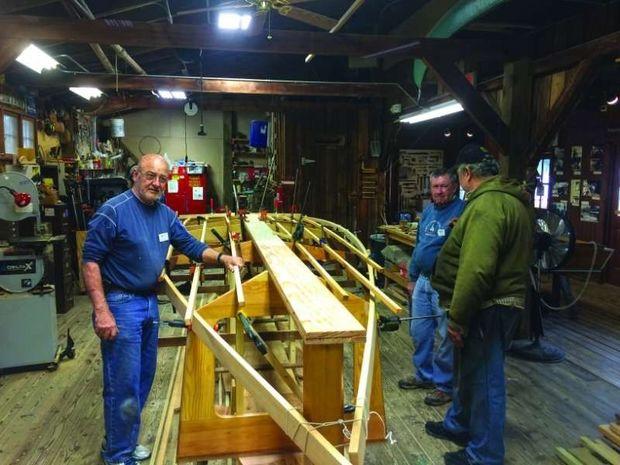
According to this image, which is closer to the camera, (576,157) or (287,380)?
(287,380)

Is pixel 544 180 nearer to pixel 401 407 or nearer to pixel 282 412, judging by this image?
pixel 401 407

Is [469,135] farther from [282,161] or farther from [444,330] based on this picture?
[444,330]

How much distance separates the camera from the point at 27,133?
640cm

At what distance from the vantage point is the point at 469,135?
916 cm

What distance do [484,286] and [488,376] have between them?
0.54 m

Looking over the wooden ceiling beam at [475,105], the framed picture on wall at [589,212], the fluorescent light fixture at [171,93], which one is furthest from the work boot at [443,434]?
the framed picture on wall at [589,212]

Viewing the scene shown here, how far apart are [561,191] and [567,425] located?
19.8 ft

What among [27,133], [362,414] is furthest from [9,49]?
[362,414]

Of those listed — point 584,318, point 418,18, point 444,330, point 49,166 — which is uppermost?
point 418,18

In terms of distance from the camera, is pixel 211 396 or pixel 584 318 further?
pixel 584 318

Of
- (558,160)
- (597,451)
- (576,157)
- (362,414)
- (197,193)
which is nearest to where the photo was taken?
(362,414)

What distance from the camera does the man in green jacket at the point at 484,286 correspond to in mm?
2465

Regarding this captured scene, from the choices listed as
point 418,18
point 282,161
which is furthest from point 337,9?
point 282,161

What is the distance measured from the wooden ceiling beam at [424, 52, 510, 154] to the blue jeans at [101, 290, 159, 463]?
3.19m
